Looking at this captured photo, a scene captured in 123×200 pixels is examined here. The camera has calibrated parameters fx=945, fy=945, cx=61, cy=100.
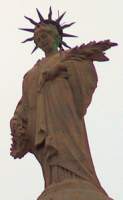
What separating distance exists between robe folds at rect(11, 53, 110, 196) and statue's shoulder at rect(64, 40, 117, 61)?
61 millimetres

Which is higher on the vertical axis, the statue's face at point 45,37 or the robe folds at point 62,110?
the statue's face at point 45,37

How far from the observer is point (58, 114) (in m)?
15.2

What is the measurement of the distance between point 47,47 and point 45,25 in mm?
394

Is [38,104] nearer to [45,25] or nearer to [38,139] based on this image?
[38,139]

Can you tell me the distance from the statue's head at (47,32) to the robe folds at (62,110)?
0.36 m

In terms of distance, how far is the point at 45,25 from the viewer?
54.1 ft

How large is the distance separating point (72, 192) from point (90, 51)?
9.32ft

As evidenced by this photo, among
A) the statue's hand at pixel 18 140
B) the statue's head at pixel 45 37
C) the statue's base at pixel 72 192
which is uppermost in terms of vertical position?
the statue's head at pixel 45 37

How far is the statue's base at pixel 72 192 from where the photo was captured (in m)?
14.0

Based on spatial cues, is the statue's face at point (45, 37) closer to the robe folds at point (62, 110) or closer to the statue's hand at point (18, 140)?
the robe folds at point (62, 110)

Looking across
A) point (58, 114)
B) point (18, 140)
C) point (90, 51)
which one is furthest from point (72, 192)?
point (90, 51)

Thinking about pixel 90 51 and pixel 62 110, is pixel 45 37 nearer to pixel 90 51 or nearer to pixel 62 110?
pixel 90 51

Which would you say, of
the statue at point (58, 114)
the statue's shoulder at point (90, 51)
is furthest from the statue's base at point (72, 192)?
the statue's shoulder at point (90, 51)

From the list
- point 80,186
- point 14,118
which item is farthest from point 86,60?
point 80,186
